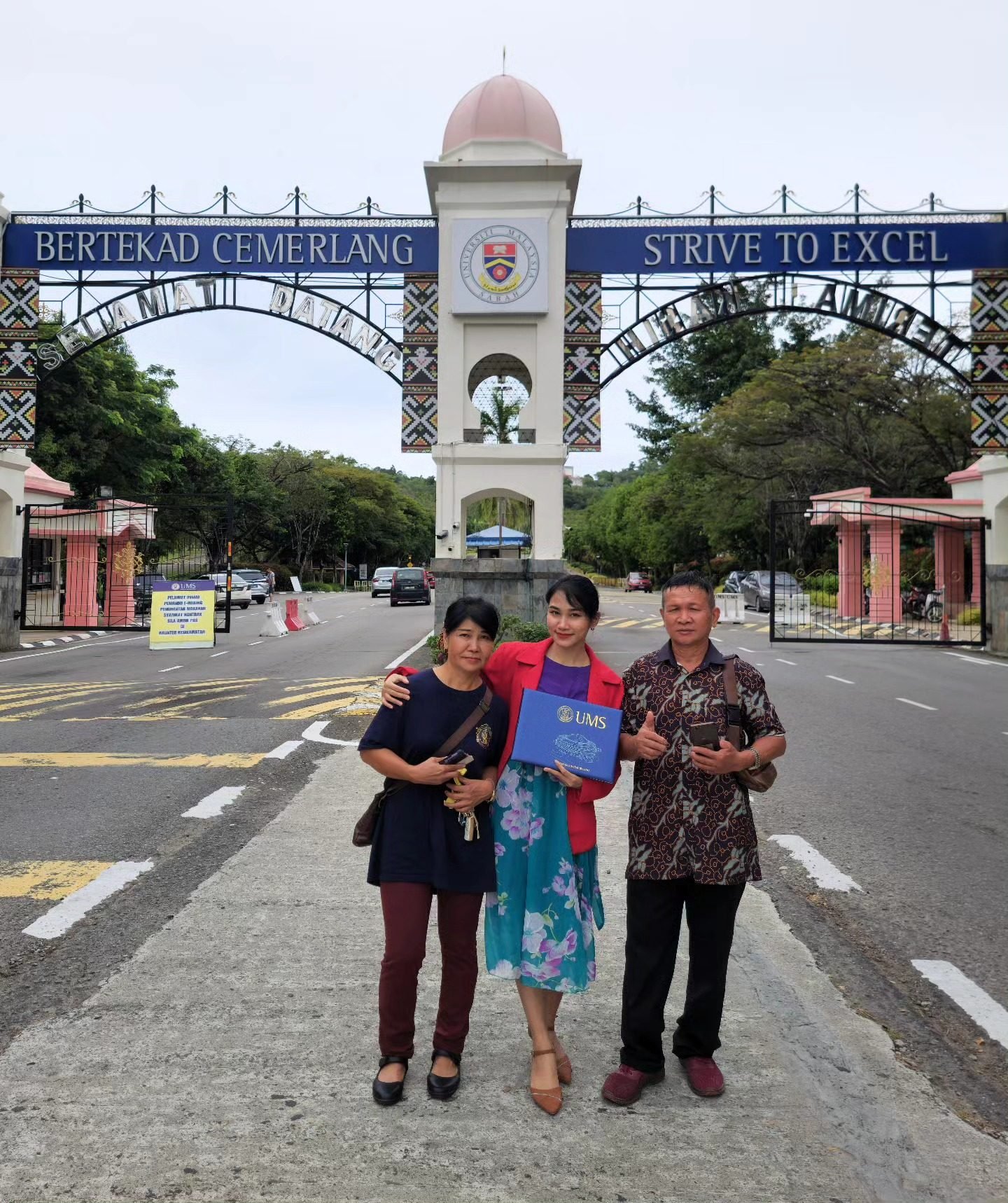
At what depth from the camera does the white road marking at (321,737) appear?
9.90 metres

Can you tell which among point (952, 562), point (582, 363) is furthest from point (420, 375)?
point (952, 562)

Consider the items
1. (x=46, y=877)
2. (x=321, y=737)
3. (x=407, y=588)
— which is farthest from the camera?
(x=407, y=588)

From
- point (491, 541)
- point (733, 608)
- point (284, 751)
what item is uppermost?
point (491, 541)

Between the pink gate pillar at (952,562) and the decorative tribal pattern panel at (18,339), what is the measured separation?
23295 millimetres

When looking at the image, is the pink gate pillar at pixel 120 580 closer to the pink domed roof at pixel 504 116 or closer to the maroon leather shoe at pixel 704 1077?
the pink domed roof at pixel 504 116

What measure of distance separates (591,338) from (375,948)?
15.1 m

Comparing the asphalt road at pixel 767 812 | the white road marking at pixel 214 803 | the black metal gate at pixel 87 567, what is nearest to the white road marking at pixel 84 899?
the asphalt road at pixel 767 812

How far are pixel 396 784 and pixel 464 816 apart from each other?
241mm

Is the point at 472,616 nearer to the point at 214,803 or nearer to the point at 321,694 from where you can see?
the point at 214,803

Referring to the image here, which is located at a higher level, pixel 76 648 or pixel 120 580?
pixel 120 580

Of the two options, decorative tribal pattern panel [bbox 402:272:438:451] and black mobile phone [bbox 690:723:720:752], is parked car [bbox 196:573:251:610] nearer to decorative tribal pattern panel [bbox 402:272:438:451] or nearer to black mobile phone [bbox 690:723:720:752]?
decorative tribal pattern panel [bbox 402:272:438:451]

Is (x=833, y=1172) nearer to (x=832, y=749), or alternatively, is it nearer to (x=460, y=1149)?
(x=460, y=1149)

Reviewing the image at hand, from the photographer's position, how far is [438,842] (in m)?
3.22

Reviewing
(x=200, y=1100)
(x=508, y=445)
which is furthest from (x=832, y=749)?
(x=508, y=445)
